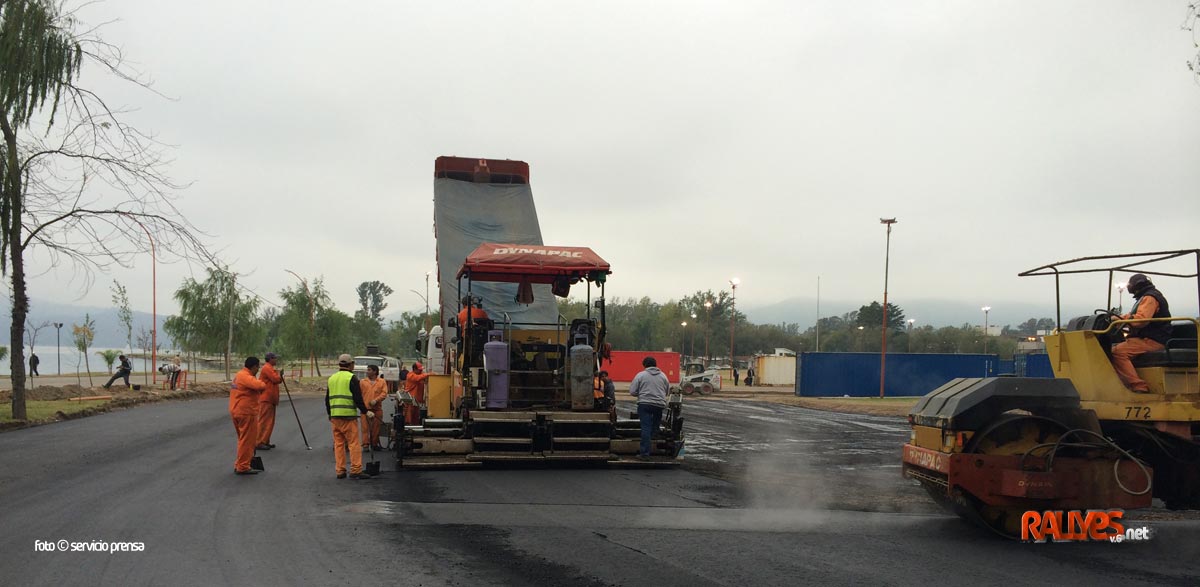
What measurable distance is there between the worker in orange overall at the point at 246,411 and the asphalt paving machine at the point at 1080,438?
8.61 meters

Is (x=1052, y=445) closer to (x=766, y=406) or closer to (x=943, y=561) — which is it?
(x=943, y=561)

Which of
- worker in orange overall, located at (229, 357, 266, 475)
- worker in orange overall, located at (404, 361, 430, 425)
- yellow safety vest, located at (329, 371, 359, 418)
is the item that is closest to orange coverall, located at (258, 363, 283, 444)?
worker in orange overall, located at (229, 357, 266, 475)

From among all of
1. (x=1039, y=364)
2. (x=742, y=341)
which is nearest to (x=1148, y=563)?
(x=1039, y=364)

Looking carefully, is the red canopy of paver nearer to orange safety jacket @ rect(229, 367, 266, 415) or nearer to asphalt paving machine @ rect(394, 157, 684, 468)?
asphalt paving machine @ rect(394, 157, 684, 468)

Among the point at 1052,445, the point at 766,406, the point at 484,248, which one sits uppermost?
the point at 484,248

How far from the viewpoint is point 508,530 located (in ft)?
25.9

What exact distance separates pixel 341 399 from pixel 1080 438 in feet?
28.1

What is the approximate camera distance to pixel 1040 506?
24.8 feet

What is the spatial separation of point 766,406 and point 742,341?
88045mm

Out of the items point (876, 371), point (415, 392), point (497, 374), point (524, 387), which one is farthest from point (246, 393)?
point (876, 371)

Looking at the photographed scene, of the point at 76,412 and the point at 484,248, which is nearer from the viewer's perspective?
the point at 484,248

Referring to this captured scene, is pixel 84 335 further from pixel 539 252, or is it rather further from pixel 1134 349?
pixel 1134 349

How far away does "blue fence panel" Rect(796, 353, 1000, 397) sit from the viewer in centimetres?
4422

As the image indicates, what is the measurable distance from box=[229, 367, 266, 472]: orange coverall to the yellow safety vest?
127cm
